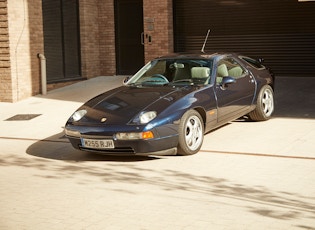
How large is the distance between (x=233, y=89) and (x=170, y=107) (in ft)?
6.41

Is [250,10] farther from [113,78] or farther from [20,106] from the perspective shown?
[20,106]

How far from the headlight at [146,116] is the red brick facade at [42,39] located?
8.01 m

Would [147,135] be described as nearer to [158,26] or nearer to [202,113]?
[202,113]

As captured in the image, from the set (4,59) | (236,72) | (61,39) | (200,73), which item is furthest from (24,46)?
(200,73)

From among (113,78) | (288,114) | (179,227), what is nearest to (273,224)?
(179,227)

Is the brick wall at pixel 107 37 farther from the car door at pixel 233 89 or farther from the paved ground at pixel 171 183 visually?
the car door at pixel 233 89

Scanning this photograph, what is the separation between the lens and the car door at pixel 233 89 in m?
10.5

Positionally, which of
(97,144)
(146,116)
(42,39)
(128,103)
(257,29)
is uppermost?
(257,29)

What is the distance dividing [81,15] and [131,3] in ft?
5.18

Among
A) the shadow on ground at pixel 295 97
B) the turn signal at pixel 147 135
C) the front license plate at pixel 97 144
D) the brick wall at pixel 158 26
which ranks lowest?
the shadow on ground at pixel 295 97

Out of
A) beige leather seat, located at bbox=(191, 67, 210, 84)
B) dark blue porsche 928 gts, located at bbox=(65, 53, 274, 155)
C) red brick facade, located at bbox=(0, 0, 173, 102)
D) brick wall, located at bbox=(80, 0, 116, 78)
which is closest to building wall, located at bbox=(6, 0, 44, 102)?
red brick facade, located at bbox=(0, 0, 173, 102)

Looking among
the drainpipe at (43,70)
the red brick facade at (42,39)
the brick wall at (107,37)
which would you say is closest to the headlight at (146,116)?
the red brick facade at (42,39)

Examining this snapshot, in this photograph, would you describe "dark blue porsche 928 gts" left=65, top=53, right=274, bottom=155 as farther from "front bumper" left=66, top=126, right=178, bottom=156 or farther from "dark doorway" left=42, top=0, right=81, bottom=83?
"dark doorway" left=42, top=0, right=81, bottom=83

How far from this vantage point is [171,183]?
25.7ft
